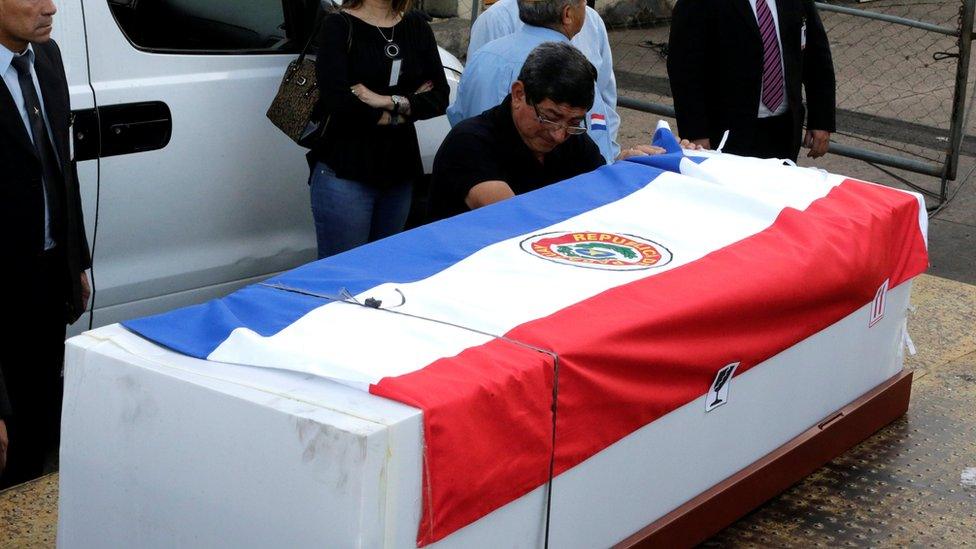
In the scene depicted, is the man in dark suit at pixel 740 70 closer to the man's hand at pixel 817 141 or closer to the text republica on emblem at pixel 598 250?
the man's hand at pixel 817 141

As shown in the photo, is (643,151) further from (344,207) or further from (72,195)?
(72,195)

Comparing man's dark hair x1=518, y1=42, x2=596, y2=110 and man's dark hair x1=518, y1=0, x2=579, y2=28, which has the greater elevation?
man's dark hair x1=518, y1=0, x2=579, y2=28

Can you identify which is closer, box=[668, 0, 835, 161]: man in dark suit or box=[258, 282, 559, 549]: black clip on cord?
box=[258, 282, 559, 549]: black clip on cord

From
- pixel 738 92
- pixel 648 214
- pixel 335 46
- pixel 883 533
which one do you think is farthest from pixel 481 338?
pixel 738 92

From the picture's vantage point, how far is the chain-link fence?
8.94 metres

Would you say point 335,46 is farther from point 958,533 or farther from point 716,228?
point 958,533

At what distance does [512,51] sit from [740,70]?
3.57 feet

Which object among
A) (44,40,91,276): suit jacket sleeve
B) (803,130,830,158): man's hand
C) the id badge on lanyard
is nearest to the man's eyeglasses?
the id badge on lanyard

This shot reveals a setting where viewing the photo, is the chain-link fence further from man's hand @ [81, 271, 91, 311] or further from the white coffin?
the white coffin

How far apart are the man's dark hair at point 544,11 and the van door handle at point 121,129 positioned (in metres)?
1.33

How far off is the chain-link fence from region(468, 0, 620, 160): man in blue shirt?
216 cm

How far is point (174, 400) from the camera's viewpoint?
2.36m

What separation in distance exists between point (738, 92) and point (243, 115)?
2.00 meters

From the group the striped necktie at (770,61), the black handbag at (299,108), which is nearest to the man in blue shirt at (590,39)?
the striped necktie at (770,61)
